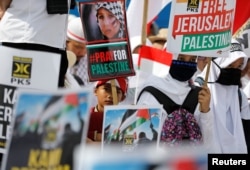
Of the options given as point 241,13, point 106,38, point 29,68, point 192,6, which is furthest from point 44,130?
point 241,13

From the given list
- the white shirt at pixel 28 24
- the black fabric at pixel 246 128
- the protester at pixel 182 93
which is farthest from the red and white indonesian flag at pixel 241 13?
the white shirt at pixel 28 24

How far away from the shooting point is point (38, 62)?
5.09 m

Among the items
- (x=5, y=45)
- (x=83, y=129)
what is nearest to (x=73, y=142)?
(x=83, y=129)

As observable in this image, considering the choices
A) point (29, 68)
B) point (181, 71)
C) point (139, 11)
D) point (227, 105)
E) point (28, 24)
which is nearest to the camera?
point (29, 68)

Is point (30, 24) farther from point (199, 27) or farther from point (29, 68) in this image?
point (199, 27)

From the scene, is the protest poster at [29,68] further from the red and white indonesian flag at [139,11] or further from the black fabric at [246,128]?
the red and white indonesian flag at [139,11]

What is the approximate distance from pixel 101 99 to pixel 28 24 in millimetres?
1228

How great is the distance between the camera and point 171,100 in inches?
245

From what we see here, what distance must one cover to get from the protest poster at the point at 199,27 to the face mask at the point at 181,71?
0.12 m

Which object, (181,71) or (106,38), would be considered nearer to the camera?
(106,38)

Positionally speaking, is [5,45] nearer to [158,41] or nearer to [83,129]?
[83,129]

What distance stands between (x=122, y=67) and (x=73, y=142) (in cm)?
284

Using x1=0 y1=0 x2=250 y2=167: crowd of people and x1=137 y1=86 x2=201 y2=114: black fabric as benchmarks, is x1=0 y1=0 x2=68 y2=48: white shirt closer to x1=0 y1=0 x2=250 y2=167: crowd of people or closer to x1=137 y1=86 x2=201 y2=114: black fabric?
x1=0 y1=0 x2=250 y2=167: crowd of people

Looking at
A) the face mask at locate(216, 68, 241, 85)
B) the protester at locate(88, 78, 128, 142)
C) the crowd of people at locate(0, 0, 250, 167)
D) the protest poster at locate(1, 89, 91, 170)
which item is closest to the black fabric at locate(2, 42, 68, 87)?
the crowd of people at locate(0, 0, 250, 167)
